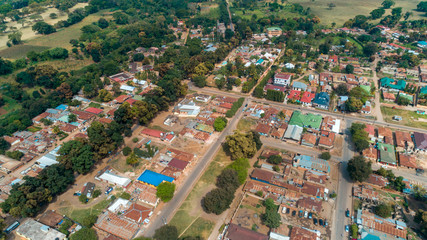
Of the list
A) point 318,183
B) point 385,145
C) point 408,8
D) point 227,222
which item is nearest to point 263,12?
point 408,8

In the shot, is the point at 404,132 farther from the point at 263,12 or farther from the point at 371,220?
→ the point at 263,12

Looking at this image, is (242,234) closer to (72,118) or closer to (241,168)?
(241,168)

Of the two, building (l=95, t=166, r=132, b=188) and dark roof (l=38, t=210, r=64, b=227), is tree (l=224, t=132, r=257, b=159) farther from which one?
dark roof (l=38, t=210, r=64, b=227)

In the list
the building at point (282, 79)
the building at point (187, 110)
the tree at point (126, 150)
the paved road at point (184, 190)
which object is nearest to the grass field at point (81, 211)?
the paved road at point (184, 190)

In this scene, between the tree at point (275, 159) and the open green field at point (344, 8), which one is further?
the open green field at point (344, 8)

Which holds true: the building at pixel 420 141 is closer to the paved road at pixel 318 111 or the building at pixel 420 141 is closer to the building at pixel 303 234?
the paved road at pixel 318 111
